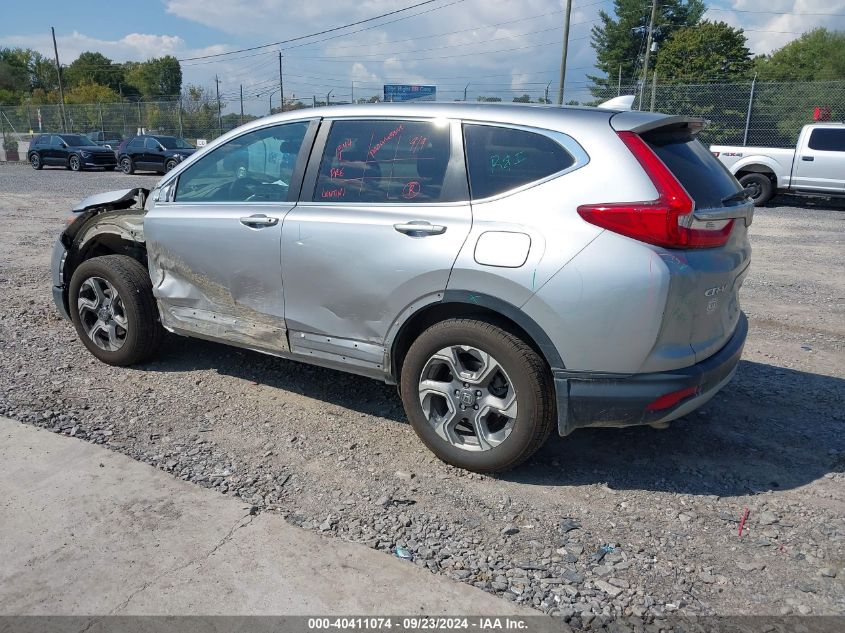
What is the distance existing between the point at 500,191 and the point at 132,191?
3282mm

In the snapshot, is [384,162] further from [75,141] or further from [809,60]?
[809,60]

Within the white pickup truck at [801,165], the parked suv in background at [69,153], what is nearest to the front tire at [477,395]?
the white pickup truck at [801,165]

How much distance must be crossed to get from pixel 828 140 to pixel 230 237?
1547 centimetres

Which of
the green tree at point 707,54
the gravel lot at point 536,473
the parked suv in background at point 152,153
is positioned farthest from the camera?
the green tree at point 707,54

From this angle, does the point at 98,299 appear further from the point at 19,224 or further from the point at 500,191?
the point at 19,224

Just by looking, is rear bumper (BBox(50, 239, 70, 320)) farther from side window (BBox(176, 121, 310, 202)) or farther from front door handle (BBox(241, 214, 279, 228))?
front door handle (BBox(241, 214, 279, 228))

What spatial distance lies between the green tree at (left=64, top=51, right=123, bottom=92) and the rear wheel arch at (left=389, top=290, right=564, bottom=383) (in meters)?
103

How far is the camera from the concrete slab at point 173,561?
103 inches

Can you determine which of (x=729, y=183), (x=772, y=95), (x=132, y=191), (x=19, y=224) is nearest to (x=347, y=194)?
(x=729, y=183)

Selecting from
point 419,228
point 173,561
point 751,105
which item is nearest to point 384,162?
point 419,228

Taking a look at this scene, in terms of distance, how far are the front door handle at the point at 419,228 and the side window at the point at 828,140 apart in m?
15.1

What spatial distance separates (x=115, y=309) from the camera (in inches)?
194

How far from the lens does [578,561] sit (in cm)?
289

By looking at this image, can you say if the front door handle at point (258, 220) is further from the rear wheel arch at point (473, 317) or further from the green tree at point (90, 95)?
the green tree at point (90, 95)
